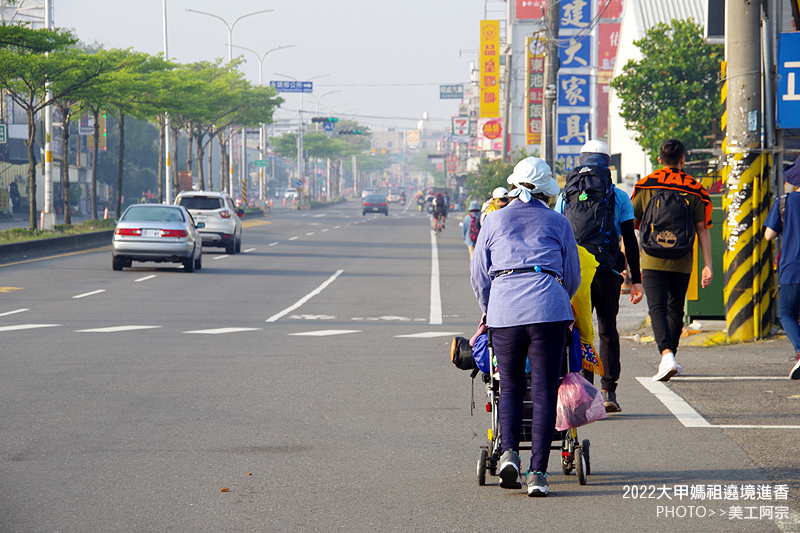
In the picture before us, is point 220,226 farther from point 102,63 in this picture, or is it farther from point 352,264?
point 102,63

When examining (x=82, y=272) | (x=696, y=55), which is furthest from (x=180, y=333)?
(x=696, y=55)

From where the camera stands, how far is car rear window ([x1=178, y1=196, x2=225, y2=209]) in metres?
30.0

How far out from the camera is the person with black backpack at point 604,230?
7250mm

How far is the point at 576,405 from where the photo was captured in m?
5.43

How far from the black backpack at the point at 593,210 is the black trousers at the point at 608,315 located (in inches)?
7.0

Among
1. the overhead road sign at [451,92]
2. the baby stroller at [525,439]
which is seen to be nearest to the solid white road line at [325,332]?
the baby stroller at [525,439]

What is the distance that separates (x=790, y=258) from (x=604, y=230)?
8.43 feet

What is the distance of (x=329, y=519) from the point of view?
5047 millimetres

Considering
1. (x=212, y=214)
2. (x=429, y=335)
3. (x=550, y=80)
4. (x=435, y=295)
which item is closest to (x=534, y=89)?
(x=550, y=80)

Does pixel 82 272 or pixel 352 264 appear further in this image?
pixel 352 264

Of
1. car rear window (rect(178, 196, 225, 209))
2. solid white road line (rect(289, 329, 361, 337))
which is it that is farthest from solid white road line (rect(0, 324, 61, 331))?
car rear window (rect(178, 196, 225, 209))

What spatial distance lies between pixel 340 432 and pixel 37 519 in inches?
96.5

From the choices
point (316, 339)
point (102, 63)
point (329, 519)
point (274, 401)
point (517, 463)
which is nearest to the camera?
point (329, 519)

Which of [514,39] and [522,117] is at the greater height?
[514,39]
